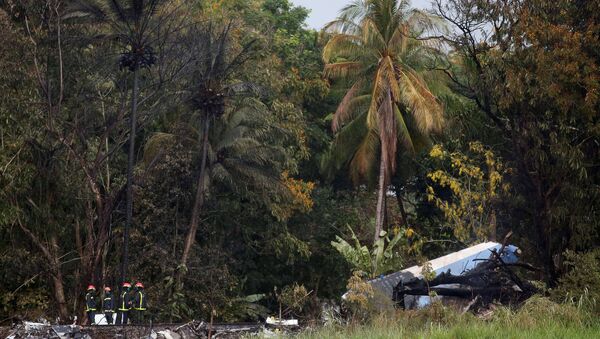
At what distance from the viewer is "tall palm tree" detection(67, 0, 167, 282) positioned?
86.0ft

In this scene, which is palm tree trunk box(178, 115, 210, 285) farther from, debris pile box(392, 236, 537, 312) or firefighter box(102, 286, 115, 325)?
debris pile box(392, 236, 537, 312)

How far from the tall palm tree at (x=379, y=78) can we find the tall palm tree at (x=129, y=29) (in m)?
7.91

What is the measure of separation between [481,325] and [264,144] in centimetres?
1624

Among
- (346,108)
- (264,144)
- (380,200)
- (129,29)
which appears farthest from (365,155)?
(129,29)

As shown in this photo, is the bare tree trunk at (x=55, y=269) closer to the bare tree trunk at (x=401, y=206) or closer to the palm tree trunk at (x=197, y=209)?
the palm tree trunk at (x=197, y=209)

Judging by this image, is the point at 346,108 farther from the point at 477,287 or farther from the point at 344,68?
the point at 477,287

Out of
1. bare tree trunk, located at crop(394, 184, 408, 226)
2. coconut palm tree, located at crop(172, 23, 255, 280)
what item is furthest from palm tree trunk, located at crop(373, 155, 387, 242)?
coconut palm tree, located at crop(172, 23, 255, 280)

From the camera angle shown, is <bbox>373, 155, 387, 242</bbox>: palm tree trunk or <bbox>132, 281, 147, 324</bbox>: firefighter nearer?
<bbox>132, 281, 147, 324</bbox>: firefighter

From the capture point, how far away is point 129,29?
26.6 meters

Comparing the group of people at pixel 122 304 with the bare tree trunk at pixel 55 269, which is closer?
the group of people at pixel 122 304

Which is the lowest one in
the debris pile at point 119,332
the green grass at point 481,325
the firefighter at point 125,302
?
the debris pile at point 119,332

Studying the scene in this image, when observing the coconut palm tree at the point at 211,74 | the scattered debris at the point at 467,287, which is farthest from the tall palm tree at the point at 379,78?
the scattered debris at the point at 467,287

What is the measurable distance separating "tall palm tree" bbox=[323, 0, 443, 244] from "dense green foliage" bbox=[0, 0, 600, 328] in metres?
0.08

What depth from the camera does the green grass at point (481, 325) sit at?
50.3 feet
